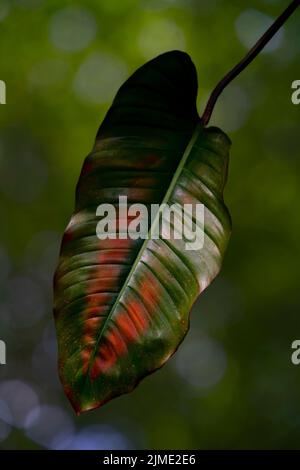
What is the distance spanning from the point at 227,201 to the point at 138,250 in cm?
193

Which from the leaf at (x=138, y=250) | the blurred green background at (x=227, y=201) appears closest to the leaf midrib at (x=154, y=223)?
the leaf at (x=138, y=250)

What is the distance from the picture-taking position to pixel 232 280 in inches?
108

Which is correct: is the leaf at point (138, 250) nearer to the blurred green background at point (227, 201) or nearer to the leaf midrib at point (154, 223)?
the leaf midrib at point (154, 223)

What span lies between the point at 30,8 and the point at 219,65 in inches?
33.2

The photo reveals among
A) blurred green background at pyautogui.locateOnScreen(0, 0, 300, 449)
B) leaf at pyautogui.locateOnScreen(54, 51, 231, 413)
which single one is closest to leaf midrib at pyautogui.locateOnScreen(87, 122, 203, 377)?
leaf at pyautogui.locateOnScreen(54, 51, 231, 413)

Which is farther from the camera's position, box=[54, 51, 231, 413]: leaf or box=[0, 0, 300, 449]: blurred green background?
box=[0, 0, 300, 449]: blurred green background

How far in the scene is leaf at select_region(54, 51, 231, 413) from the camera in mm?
538

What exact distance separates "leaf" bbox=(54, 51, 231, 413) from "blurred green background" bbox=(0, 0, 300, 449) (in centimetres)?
172

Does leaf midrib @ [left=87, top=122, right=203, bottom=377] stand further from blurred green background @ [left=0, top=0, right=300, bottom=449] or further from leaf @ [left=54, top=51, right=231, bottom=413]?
blurred green background @ [left=0, top=0, right=300, bottom=449]

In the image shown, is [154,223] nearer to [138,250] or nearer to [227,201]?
[138,250]

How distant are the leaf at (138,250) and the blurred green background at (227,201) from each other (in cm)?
172

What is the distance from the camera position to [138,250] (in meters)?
0.60
